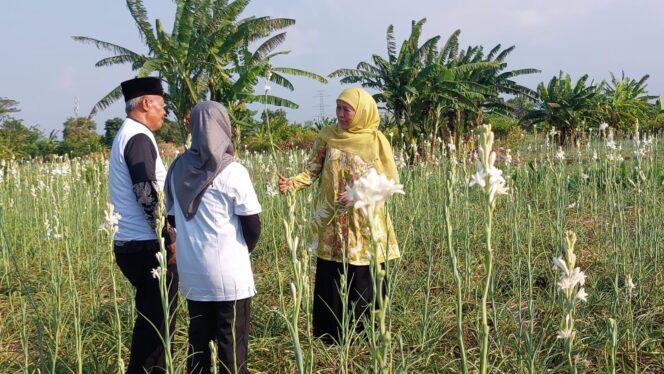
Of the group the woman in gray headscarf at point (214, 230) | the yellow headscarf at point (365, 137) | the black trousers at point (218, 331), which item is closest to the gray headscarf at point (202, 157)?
the woman in gray headscarf at point (214, 230)

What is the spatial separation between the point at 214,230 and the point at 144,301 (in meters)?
0.70

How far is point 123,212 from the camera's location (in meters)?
2.69

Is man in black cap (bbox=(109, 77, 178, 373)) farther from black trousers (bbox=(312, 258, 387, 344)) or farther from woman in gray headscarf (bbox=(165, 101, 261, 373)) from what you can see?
black trousers (bbox=(312, 258, 387, 344))

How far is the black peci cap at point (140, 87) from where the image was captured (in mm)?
2781

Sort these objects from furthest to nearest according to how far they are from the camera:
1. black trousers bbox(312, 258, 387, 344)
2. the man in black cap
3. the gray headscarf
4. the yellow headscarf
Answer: black trousers bbox(312, 258, 387, 344), the yellow headscarf, the man in black cap, the gray headscarf

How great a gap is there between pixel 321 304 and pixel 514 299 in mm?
1331

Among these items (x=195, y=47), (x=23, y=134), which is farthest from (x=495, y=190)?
(x=23, y=134)

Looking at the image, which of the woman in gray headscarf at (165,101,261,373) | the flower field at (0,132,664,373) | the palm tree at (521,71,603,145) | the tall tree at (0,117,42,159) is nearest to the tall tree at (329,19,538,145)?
the palm tree at (521,71,603,145)

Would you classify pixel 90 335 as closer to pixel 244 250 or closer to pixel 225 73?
pixel 244 250

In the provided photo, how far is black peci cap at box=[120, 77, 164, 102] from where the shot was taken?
2.78 m

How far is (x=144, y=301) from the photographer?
273cm

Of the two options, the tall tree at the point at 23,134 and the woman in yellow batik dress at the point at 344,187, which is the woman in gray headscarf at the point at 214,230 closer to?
the woman in yellow batik dress at the point at 344,187

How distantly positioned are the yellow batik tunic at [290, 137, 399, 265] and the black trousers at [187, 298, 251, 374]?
82 cm

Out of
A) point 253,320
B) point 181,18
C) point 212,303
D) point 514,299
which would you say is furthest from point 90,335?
point 181,18
